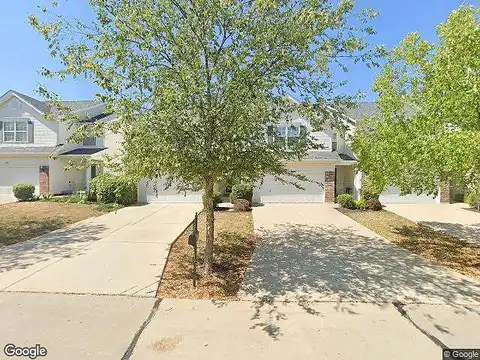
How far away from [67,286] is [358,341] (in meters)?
5.00

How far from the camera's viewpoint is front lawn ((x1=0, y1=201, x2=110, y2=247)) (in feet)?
32.8

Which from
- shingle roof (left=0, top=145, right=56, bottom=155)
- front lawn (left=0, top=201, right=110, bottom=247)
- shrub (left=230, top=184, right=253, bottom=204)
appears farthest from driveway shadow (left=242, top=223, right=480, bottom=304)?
shingle roof (left=0, top=145, right=56, bottom=155)

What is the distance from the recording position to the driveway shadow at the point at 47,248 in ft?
23.5

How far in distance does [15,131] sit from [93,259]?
61.5ft

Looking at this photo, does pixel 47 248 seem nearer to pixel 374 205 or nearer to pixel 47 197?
pixel 47 197

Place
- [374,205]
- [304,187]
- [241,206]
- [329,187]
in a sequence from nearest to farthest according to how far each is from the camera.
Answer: [241,206], [374,205], [304,187], [329,187]

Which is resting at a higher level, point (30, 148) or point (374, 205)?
point (30, 148)

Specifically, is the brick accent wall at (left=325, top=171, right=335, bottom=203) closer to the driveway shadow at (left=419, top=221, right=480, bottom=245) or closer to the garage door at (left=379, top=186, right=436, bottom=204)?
the garage door at (left=379, top=186, right=436, bottom=204)

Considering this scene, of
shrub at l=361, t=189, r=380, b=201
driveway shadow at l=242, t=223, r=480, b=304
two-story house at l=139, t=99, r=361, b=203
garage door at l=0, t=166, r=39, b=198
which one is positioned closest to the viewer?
driveway shadow at l=242, t=223, r=480, b=304

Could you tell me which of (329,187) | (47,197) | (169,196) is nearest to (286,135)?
(329,187)

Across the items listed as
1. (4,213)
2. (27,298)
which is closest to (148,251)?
(27,298)

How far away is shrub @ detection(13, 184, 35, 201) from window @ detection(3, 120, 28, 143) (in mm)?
3706

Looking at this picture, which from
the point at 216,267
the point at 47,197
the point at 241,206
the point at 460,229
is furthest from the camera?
the point at 47,197
